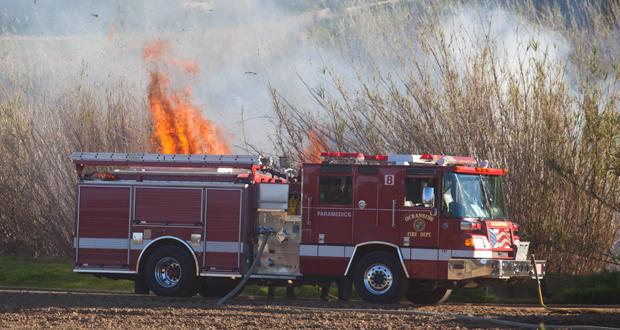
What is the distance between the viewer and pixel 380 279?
2012cm

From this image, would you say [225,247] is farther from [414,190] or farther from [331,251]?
[414,190]

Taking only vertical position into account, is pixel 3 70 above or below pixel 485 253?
above

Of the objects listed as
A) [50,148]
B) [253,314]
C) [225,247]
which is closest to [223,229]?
[225,247]

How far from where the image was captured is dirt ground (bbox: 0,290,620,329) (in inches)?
648

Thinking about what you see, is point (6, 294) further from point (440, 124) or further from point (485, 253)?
point (440, 124)

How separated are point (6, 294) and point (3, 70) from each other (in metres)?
22.4

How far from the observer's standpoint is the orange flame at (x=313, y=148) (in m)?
28.6

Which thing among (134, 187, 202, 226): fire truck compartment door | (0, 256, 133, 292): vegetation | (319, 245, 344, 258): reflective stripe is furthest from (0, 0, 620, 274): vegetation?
(134, 187, 202, 226): fire truck compartment door

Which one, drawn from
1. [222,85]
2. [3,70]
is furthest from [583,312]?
[3,70]

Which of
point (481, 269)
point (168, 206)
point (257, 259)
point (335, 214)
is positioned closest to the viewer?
point (481, 269)

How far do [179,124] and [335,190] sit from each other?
9.31m

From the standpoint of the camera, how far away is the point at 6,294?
72.0 ft

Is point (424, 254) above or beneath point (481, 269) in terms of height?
above

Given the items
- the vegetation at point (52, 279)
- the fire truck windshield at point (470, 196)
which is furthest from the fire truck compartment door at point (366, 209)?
the vegetation at point (52, 279)
